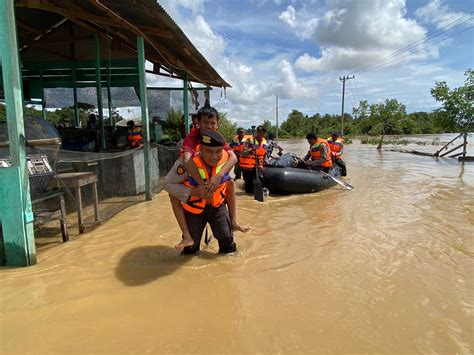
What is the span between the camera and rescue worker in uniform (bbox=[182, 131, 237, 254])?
10.4 ft

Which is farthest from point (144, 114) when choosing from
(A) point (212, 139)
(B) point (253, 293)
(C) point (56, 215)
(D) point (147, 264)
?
(B) point (253, 293)

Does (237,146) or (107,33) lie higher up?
(107,33)

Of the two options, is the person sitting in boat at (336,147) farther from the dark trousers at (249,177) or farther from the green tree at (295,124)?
the green tree at (295,124)

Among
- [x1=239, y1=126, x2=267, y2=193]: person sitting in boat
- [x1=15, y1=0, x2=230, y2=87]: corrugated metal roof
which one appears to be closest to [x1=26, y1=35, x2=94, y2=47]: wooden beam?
[x1=15, y1=0, x2=230, y2=87]: corrugated metal roof

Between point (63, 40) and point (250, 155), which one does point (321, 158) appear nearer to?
point (250, 155)

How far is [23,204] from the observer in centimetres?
317

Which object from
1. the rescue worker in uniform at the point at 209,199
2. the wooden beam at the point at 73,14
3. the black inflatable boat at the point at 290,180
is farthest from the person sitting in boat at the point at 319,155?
the rescue worker in uniform at the point at 209,199

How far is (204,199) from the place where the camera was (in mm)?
3373

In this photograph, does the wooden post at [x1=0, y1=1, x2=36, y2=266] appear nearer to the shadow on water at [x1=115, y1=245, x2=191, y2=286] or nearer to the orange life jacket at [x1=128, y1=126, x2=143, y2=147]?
the shadow on water at [x1=115, y1=245, x2=191, y2=286]

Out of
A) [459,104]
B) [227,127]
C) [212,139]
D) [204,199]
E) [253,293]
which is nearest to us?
[253,293]

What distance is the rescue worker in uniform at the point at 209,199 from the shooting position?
3180mm

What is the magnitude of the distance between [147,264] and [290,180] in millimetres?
4600

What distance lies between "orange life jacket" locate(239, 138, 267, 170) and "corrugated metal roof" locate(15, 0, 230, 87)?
2340mm

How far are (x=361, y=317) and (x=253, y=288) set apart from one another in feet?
3.00
